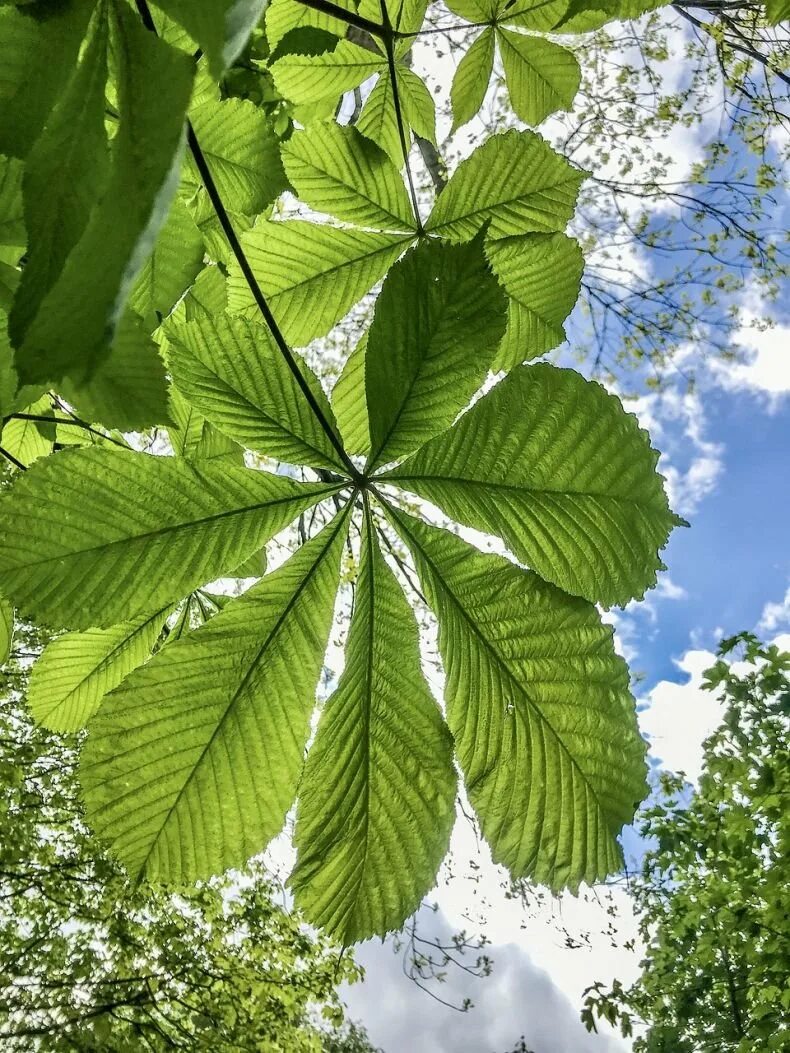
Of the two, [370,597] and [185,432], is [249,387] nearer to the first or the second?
[370,597]

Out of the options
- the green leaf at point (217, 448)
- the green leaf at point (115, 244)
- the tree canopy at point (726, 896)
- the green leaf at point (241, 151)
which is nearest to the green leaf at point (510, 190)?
the green leaf at point (241, 151)

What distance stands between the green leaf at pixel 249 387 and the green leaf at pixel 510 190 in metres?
0.42

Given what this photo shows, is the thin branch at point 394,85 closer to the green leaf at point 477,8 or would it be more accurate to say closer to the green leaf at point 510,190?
the green leaf at point 510,190

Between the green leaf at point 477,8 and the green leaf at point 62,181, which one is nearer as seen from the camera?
the green leaf at point 62,181

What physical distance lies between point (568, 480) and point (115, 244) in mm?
516

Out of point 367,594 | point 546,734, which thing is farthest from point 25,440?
point 546,734

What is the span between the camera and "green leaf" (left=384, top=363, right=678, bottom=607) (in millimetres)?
716

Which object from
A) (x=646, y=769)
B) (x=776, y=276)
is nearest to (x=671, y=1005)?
(x=776, y=276)

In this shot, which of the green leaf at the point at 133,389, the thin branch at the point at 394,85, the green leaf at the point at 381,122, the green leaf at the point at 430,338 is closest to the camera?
the green leaf at the point at 133,389

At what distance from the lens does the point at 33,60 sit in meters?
0.40

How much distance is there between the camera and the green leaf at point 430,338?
0.69 m

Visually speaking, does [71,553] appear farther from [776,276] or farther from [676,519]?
[776,276]

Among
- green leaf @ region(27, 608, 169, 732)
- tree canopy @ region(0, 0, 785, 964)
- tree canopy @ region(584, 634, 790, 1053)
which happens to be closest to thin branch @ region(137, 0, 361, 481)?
tree canopy @ region(0, 0, 785, 964)

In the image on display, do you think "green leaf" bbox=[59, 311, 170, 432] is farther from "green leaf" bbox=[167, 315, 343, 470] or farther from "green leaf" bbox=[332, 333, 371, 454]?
"green leaf" bbox=[332, 333, 371, 454]
